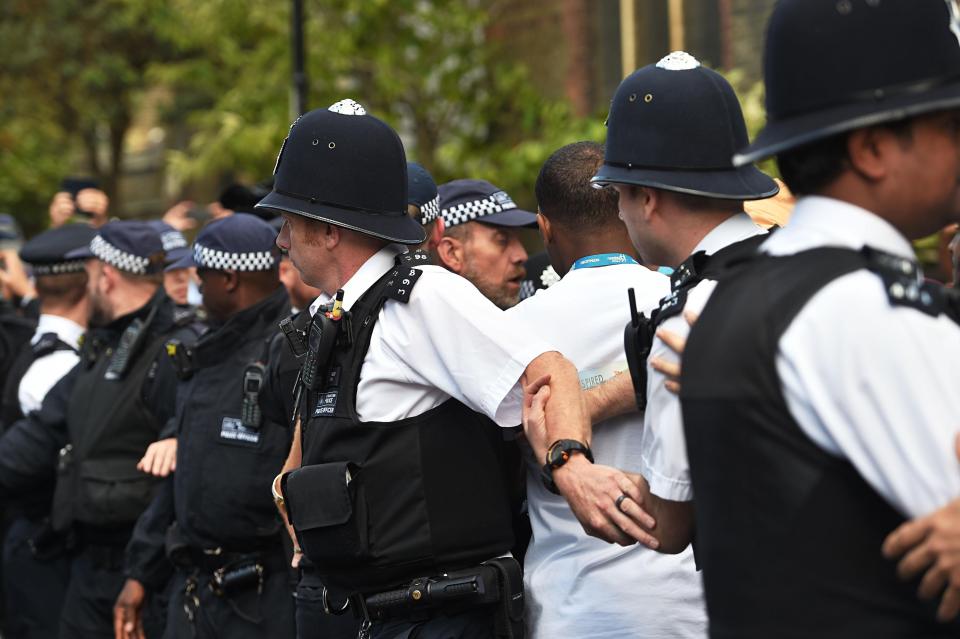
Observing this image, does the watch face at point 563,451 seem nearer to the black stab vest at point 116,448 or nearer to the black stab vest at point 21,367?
the black stab vest at point 116,448

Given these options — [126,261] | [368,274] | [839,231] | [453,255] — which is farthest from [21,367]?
[839,231]

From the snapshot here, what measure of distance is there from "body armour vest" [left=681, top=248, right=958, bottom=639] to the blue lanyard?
1.74 metres

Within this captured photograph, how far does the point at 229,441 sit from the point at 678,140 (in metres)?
2.79

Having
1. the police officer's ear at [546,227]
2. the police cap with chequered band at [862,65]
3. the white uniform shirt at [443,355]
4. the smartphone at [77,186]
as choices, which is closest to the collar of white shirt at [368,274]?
the white uniform shirt at [443,355]

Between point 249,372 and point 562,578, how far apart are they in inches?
82.3

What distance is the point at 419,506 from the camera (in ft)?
12.3

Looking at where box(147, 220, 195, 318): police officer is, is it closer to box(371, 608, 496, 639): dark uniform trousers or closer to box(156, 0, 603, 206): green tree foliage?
box(371, 608, 496, 639): dark uniform trousers

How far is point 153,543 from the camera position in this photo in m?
5.95

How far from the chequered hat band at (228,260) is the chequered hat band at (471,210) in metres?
0.91

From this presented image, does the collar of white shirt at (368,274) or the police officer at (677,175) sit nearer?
the police officer at (677,175)

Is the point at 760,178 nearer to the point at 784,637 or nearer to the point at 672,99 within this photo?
the point at 672,99

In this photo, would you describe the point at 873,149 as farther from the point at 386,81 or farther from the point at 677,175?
the point at 386,81

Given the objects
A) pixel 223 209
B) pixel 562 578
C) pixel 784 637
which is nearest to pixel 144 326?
pixel 223 209

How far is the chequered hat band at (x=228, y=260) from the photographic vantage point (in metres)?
5.89
